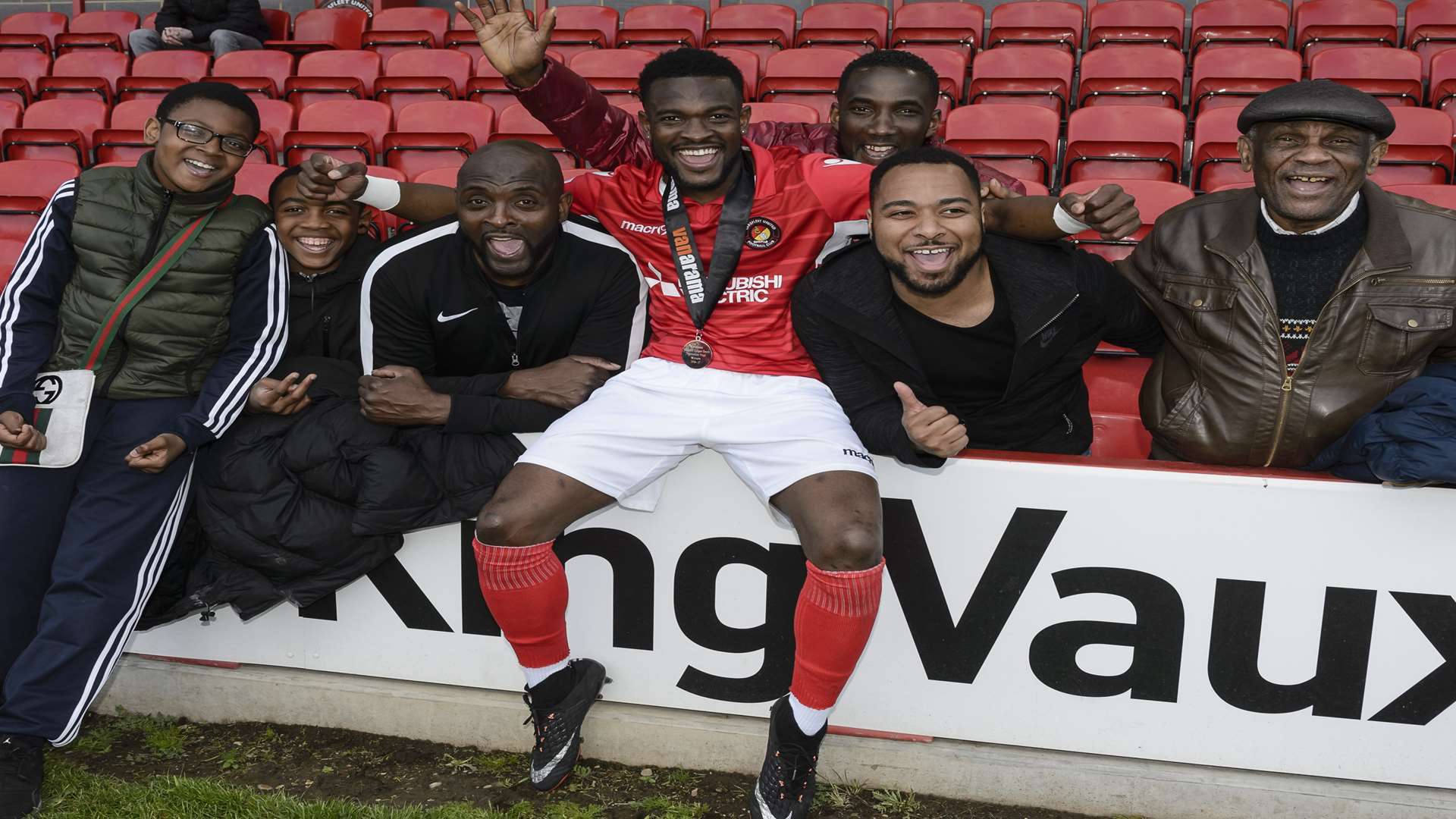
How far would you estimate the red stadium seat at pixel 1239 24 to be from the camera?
22.7 feet

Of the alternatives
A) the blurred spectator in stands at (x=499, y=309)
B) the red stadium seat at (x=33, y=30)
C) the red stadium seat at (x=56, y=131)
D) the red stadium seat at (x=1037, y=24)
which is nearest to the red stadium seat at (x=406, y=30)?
the red stadium seat at (x=56, y=131)

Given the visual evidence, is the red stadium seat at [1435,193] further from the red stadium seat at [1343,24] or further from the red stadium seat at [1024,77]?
the red stadium seat at [1343,24]

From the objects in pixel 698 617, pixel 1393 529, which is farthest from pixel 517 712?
pixel 1393 529

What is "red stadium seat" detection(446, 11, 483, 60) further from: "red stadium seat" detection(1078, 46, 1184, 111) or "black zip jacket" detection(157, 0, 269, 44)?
"red stadium seat" detection(1078, 46, 1184, 111)

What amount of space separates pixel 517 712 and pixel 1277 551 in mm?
2019

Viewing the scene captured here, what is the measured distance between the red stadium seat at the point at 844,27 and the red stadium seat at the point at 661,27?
81 cm

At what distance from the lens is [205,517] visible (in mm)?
Answer: 2873

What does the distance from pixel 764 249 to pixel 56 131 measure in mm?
6104

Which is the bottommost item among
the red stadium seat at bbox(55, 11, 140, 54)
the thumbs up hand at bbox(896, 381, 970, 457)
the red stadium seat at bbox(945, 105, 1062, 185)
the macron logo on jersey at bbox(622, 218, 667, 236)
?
the thumbs up hand at bbox(896, 381, 970, 457)

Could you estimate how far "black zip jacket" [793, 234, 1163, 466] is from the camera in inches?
104

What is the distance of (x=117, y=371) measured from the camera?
286 centimetres

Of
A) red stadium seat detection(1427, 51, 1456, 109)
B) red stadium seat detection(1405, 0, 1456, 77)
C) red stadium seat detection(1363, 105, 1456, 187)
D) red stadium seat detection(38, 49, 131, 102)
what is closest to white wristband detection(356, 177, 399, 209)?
red stadium seat detection(1363, 105, 1456, 187)

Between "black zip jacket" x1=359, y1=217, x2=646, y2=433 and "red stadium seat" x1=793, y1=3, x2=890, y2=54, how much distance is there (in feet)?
16.7

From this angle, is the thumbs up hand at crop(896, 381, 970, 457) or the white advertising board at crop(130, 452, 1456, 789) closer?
the thumbs up hand at crop(896, 381, 970, 457)
